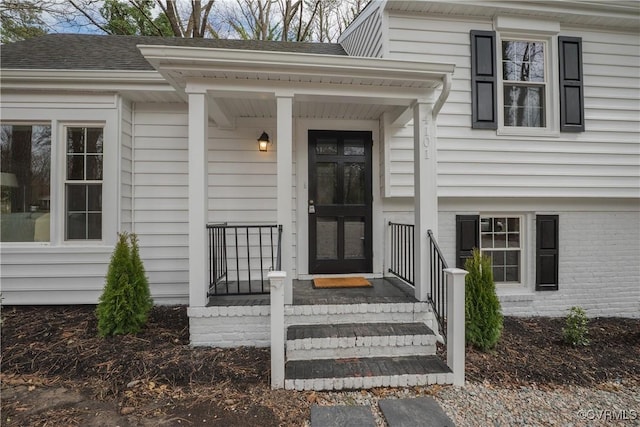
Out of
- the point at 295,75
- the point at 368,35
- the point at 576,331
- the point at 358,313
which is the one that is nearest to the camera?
the point at 295,75

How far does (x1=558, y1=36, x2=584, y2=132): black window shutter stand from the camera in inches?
170

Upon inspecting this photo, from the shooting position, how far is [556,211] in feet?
14.6

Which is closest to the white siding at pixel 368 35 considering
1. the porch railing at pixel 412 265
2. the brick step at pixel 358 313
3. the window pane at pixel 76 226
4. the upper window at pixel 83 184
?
the porch railing at pixel 412 265

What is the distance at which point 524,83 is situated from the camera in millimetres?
4395

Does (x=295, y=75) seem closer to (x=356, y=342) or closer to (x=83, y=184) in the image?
(x=356, y=342)

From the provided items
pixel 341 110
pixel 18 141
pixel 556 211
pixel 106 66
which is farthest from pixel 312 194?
pixel 18 141

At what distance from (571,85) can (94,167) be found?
21.5ft

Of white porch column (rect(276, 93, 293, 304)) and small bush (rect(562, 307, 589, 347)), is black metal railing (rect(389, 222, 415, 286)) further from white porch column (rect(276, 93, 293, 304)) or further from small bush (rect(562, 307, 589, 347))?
small bush (rect(562, 307, 589, 347))

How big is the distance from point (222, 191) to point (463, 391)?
11.3 ft

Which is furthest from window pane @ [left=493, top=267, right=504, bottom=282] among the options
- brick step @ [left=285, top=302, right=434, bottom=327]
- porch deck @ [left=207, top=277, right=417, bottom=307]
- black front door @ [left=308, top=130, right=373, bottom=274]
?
brick step @ [left=285, top=302, right=434, bottom=327]

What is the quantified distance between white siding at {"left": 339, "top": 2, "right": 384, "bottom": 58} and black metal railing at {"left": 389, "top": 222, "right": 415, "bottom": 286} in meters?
2.36

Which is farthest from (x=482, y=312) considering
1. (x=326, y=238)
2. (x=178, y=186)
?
(x=178, y=186)

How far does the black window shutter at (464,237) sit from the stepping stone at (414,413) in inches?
93.0

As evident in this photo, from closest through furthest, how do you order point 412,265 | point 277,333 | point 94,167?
point 277,333 → point 412,265 → point 94,167
